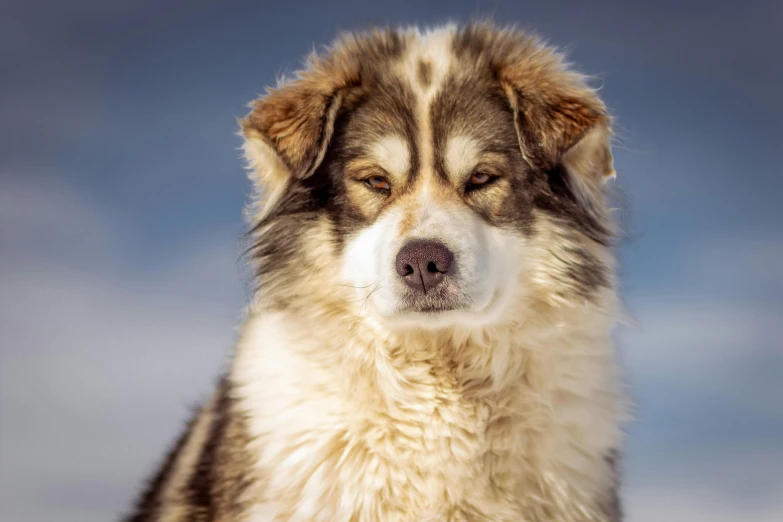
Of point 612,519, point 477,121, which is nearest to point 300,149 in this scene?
point 477,121

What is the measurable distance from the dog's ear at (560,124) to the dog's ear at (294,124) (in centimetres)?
94

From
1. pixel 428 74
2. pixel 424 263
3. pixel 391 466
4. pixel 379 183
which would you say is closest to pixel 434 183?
pixel 379 183

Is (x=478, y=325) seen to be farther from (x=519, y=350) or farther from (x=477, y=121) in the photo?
(x=477, y=121)

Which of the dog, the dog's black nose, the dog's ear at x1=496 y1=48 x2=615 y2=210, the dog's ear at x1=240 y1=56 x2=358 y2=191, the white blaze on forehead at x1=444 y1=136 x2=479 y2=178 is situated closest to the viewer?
the dog's black nose

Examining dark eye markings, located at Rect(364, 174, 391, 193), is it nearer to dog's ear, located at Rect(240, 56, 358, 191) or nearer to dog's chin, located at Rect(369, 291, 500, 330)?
dog's ear, located at Rect(240, 56, 358, 191)

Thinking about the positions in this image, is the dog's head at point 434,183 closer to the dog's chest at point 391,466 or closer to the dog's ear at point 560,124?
the dog's ear at point 560,124


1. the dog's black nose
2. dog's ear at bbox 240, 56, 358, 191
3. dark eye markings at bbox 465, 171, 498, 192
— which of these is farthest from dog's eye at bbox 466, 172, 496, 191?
dog's ear at bbox 240, 56, 358, 191

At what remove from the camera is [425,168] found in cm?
483

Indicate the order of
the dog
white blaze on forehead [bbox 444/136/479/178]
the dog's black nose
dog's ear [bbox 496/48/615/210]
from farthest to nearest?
dog's ear [bbox 496/48/615/210] → white blaze on forehead [bbox 444/136/479/178] → the dog → the dog's black nose

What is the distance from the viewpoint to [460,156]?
4836 mm

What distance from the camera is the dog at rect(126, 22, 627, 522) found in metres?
4.59

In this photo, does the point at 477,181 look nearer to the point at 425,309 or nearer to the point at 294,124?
the point at 425,309

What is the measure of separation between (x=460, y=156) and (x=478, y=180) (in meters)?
0.16

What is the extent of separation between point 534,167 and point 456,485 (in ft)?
5.59
